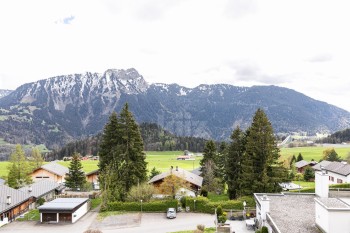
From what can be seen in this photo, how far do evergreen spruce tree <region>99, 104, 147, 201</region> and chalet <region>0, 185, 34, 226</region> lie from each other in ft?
38.9

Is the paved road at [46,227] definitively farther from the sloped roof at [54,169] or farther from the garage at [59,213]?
the sloped roof at [54,169]

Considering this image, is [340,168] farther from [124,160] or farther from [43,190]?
[43,190]

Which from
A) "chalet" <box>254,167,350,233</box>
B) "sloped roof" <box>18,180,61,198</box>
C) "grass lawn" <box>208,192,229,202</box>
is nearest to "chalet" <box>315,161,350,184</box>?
"grass lawn" <box>208,192,229,202</box>

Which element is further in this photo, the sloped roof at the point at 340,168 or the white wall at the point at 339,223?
the sloped roof at the point at 340,168

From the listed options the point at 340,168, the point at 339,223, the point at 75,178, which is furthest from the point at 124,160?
the point at 340,168

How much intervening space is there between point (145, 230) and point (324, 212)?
22315 mm

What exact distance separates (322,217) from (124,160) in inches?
1373

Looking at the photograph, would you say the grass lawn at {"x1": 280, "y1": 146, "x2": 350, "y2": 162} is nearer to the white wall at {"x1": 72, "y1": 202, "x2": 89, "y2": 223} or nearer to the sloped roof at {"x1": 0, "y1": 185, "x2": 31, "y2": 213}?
the white wall at {"x1": 72, "y1": 202, "x2": 89, "y2": 223}

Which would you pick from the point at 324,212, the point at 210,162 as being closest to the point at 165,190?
the point at 210,162

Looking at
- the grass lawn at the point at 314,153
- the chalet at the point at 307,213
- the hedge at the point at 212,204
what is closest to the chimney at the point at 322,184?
the chalet at the point at 307,213

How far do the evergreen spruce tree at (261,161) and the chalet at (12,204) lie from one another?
105 ft

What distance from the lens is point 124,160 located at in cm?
5484

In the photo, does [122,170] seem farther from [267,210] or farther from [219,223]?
[267,210]

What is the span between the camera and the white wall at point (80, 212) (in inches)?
1834
